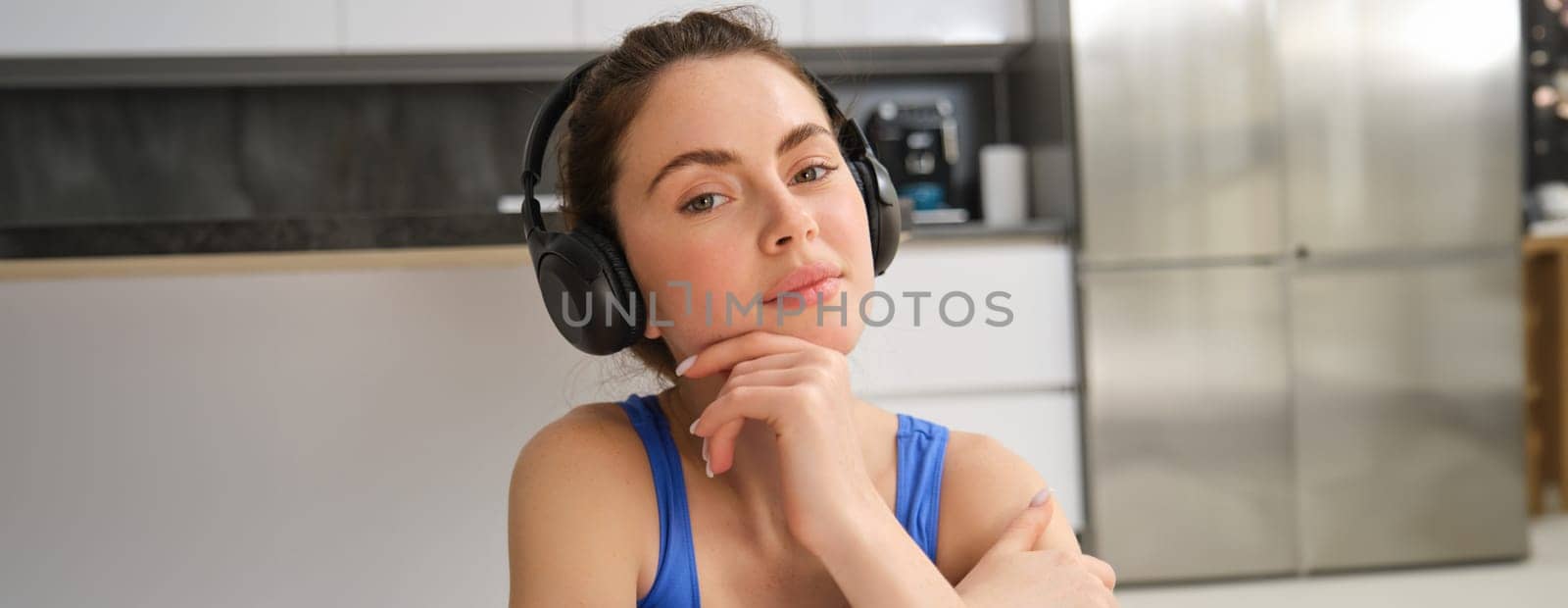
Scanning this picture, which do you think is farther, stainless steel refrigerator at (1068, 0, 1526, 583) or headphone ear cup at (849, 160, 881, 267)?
stainless steel refrigerator at (1068, 0, 1526, 583)

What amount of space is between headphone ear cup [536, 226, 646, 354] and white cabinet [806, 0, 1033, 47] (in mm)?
2390

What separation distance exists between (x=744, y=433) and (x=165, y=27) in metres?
2.79

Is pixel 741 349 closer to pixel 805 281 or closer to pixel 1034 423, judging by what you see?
pixel 805 281

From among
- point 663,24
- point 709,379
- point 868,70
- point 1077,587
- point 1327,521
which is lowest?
point 1327,521

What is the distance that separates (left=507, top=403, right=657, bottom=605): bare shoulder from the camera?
29.6 inches

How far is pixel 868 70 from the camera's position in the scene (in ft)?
11.2

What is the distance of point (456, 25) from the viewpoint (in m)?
3.04

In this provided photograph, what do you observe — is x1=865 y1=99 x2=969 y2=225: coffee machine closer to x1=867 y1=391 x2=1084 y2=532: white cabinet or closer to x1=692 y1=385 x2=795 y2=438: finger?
x1=867 y1=391 x2=1084 y2=532: white cabinet

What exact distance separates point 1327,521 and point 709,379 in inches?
99.5

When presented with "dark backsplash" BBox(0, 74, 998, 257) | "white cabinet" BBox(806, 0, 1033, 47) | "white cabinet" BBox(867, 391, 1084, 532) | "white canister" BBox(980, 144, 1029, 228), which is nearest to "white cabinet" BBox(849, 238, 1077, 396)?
"white cabinet" BBox(867, 391, 1084, 532)

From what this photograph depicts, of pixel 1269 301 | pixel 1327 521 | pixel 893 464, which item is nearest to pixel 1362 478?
pixel 1327 521

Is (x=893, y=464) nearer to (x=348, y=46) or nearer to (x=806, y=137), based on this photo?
(x=806, y=137)

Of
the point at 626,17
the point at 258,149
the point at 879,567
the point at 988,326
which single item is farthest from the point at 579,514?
the point at 258,149

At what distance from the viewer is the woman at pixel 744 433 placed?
754mm
